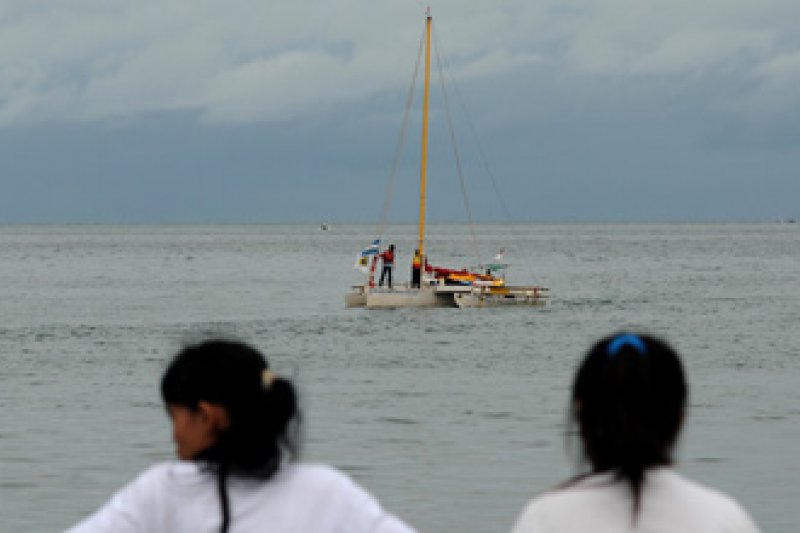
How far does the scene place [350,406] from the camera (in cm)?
2230

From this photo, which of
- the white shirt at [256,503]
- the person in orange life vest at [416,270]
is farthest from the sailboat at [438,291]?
the white shirt at [256,503]

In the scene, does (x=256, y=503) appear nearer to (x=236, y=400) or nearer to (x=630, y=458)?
(x=236, y=400)

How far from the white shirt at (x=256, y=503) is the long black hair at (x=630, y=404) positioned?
40 cm

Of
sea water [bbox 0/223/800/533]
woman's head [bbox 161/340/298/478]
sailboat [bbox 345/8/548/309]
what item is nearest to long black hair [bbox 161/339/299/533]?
woman's head [bbox 161/340/298/478]

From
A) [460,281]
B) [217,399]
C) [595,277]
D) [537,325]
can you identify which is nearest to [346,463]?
[217,399]

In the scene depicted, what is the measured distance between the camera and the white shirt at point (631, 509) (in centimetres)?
288

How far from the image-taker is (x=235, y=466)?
302 cm

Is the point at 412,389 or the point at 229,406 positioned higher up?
the point at 229,406

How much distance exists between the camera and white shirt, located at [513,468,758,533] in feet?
9.46

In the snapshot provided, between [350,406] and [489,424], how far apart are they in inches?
117

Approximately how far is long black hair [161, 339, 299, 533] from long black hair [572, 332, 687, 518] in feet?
1.84

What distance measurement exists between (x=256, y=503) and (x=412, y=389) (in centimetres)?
2230

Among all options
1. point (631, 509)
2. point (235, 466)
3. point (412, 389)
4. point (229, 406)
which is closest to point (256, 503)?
point (235, 466)

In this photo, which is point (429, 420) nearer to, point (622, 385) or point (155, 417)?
point (155, 417)
